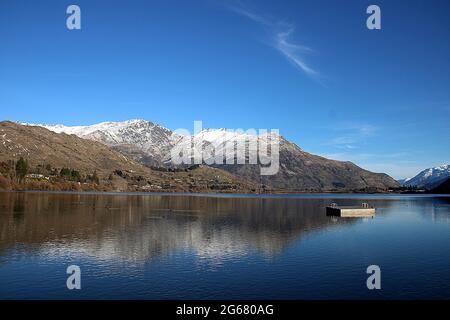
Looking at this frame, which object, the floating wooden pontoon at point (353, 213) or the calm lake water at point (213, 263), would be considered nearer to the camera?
the calm lake water at point (213, 263)

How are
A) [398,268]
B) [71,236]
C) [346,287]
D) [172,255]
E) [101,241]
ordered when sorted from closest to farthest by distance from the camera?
[346,287] < [398,268] < [172,255] < [101,241] < [71,236]

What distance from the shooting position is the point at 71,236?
85.1 meters

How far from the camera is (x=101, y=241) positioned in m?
79.9

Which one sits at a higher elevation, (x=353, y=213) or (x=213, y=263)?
(x=213, y=263)

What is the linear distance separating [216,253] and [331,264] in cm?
2036

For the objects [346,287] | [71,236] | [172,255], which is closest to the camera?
[346,287]

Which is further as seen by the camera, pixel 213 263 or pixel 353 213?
pixel 353 213

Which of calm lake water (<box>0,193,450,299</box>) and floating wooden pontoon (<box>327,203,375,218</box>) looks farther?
floating wooden pontoon (<box>327,203,375,218</box>)
